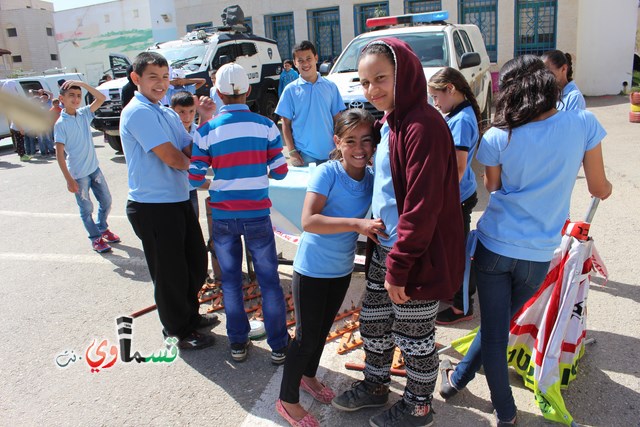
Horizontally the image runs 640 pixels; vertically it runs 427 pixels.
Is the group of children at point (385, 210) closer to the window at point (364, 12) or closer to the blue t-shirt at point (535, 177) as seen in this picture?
the blue t-shirt at point (535, 177)

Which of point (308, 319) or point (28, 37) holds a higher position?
point (28, 37)

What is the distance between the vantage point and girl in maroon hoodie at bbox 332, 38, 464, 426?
201 cm

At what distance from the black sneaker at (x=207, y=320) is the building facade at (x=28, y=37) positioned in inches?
1605

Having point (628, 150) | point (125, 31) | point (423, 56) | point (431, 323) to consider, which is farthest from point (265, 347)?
point (125, 31)

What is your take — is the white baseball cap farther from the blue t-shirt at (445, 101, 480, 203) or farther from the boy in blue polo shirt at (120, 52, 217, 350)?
the blue t-shirt at (445, 101, 480, 203)

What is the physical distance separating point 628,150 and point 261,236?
25.7 ft

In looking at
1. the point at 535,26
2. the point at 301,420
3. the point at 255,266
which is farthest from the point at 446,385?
the point at 535,26

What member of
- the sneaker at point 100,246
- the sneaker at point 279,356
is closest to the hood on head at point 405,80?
the sneaker at point 279,356

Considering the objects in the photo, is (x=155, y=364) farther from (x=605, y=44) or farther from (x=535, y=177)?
(x=605, y=44)

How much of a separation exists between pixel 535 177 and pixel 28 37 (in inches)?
1773

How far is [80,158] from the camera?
552 centimetres

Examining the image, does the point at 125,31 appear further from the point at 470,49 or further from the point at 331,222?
the point at 331,222

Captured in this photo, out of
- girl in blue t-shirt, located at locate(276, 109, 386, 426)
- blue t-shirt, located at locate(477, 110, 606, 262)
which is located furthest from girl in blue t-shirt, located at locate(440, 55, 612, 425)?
girl in blue t-shirt, located at locate(276, 109, 386, 426)

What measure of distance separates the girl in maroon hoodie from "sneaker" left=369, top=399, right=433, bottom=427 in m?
0.07
